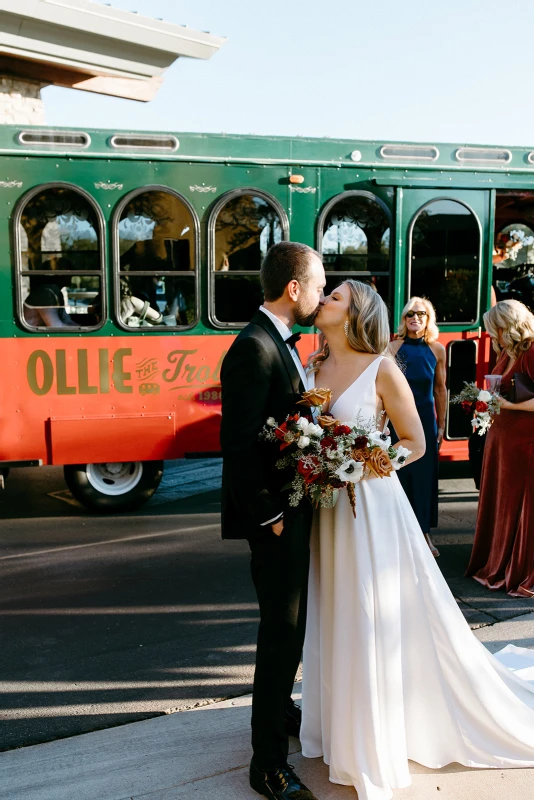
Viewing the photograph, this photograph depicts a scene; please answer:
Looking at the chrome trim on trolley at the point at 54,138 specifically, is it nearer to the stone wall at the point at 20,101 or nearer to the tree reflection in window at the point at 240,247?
the tree reflection in window at the point at 240,247

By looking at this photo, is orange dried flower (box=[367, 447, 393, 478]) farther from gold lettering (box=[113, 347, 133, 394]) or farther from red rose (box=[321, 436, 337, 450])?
gold lettering (box=[113, 347, 133, 394])

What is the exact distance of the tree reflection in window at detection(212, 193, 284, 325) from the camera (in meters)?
7.33

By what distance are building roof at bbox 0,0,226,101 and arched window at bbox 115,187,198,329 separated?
7.26 metres

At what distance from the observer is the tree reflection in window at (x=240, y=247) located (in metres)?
7.33

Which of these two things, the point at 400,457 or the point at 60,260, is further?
the point at 60,260

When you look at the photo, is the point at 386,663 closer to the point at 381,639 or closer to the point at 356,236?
the point at 381,639

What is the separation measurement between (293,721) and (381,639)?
79cm

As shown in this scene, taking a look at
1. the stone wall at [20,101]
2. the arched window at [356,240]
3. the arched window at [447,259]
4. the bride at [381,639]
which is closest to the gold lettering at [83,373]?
the arched window at [356,240]

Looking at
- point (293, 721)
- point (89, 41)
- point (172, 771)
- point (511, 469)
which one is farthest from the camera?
point (89, 41)

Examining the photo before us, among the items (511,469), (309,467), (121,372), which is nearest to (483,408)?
(511,469)

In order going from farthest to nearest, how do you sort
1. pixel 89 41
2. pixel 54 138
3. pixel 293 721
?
pixel 89 41, pixel 54 138, pixel 293 721

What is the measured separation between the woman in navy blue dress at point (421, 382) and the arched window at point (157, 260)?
220 centimetres

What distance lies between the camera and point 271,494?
9.80ft

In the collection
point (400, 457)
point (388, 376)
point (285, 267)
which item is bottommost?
point (400, 457)
